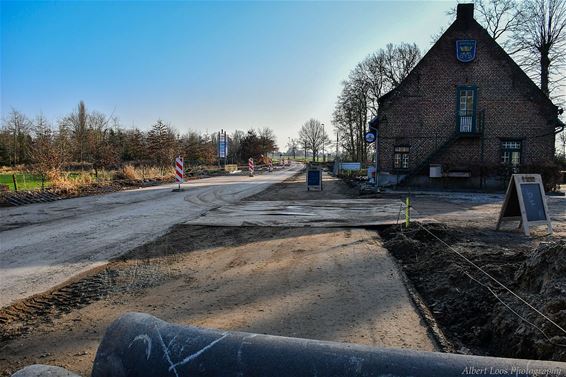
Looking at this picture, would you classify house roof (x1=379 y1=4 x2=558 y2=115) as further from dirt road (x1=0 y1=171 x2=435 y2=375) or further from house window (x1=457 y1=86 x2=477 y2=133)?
dirt road (x1=0 y1=171 x2=435 y2=375)

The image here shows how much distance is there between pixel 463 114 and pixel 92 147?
2571 centimetres

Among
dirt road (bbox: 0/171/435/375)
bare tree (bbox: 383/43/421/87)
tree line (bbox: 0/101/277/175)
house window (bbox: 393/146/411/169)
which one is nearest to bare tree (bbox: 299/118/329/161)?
tree line (bbox: 0/101/277/175)

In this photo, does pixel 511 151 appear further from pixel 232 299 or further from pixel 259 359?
pixel 259 359

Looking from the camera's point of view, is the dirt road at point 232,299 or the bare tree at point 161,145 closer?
the dirt road at point 232,299

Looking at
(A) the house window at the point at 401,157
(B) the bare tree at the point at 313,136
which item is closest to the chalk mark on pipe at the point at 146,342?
(A) the house window at the point at 401,157

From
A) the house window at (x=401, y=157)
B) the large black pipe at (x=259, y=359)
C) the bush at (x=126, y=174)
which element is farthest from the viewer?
the bush at (x=126, y=174)

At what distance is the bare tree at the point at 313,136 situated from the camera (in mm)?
99812

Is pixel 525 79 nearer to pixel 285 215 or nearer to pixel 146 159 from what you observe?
pixel 285 215

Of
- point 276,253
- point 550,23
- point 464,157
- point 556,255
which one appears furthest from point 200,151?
point 556,255

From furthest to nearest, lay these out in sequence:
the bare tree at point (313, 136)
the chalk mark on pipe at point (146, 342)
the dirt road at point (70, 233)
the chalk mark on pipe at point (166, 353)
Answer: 1. the bare tree at point (313, 136)
2. the dirt road at point (70, 233)
3. the chalk mark on pipe at point (146, 342)
4. the chalk mark on pipe at point (166, 353)

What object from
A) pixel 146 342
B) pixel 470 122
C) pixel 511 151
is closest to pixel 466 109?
pixel 470 122

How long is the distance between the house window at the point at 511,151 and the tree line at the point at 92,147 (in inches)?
1029

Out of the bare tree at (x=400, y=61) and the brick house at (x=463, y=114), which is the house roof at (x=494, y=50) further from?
the bare tree at (x=400, y=61)

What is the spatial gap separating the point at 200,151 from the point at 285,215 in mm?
41722
